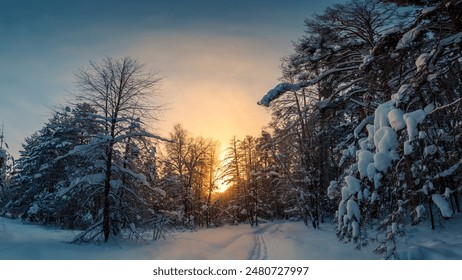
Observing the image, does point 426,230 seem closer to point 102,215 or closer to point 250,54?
point 250,54

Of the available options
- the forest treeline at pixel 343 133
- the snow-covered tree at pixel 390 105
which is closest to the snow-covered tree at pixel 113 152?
the forest treeline at pixel 343 133

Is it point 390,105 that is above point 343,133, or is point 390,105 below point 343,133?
below

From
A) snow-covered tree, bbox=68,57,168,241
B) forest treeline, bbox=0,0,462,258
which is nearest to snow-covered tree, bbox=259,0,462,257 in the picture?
forest treeline, bbox=0,0,462,258

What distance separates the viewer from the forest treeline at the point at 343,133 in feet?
11.2

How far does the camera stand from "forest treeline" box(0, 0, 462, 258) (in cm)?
340

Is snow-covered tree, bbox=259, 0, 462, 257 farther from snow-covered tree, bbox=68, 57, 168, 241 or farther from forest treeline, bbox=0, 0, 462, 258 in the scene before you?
snow-covered tree, bbox=68, 57, 168, 241

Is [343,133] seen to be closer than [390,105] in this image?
No

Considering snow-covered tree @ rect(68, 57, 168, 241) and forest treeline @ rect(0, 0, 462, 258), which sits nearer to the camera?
forest treeline @ rect(0, 0, 462, 258)

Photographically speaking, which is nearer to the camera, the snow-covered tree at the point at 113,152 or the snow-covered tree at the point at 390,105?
the snow-covered tree at the point at 390,105

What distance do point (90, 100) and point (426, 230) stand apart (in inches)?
394

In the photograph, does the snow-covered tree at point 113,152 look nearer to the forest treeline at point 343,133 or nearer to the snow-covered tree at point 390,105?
the forest treeline at point 343,133

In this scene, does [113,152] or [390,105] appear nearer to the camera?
[390,105]

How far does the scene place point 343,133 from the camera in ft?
40.1

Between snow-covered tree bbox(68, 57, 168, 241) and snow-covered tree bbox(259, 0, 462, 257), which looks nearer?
snow-covered tree bbox(259, 0, 462, 257)
